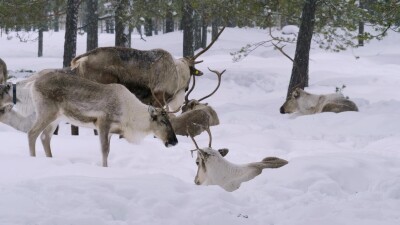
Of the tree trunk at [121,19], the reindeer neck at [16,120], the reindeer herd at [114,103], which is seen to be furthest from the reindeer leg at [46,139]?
the tree trunk at [121,19]

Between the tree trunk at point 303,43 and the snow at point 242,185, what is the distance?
0.90m

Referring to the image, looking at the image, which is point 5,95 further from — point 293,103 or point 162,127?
point 293,103

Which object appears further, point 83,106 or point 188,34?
point 188,34

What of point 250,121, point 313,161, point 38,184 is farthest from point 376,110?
point 38,184

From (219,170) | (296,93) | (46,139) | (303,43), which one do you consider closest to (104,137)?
(46,139)

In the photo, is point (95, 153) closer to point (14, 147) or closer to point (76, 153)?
point (76, 153)

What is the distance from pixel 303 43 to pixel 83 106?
7.73m

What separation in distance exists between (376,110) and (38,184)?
9367 millimetres

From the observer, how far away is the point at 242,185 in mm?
5547

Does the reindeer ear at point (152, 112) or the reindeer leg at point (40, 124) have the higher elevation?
the reindeer ear at point (152, 112)

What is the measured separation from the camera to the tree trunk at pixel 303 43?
42.4ft

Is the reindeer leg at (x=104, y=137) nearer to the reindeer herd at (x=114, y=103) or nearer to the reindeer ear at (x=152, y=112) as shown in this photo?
the reindeer herd at (x=114, y=103)

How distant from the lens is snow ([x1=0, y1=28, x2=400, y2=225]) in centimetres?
422

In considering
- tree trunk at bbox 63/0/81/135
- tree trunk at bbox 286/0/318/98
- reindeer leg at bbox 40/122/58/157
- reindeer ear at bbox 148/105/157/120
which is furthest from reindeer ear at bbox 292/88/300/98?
reindeer leg at bbox 40/122/58/157
